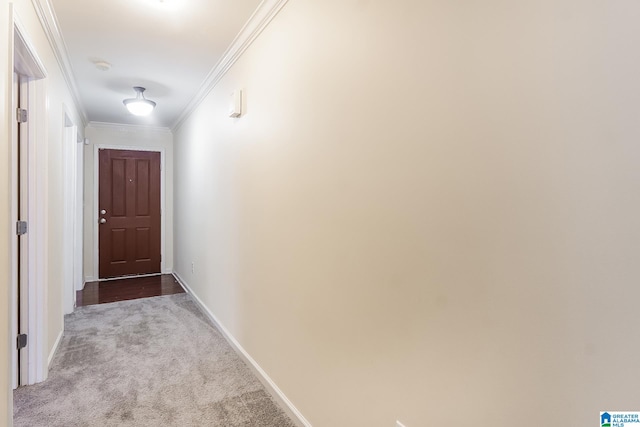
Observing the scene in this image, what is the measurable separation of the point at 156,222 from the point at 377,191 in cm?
526

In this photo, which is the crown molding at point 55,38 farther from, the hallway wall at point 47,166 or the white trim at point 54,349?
the white trim at point 54,349

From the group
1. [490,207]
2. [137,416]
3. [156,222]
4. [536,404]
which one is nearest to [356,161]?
[490,207]

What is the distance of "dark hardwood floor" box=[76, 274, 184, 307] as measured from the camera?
14.0 ft

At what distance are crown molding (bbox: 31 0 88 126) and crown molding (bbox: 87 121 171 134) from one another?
1.65 metres

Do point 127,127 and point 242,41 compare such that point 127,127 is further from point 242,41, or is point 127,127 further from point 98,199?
point 242,41

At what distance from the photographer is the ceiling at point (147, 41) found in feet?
7.14

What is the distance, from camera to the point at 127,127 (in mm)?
5383

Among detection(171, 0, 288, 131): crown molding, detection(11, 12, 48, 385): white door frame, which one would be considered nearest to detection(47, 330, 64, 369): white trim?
detection(11, 12, 48, 385): white door frame

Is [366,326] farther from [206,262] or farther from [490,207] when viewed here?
[206,262]

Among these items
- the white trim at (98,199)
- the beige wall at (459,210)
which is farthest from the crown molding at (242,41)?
the white trim at (98,199)

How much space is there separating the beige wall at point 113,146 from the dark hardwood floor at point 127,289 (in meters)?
0.39

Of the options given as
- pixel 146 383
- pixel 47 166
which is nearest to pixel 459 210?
pixel 146 383

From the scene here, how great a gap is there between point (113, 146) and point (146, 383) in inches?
169

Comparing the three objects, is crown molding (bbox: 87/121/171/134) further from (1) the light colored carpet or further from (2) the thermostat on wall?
(2) the thermostat on wall
